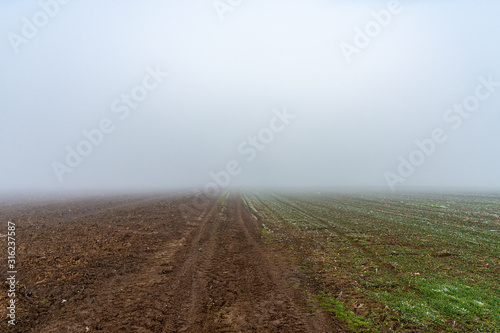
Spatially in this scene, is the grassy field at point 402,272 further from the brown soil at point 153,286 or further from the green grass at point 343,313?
the brown soil at point 153,286

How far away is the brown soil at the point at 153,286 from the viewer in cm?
756

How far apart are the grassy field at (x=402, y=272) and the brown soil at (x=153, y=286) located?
1501mm

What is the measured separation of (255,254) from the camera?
15477 millimetres

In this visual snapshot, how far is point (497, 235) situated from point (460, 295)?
663 inches

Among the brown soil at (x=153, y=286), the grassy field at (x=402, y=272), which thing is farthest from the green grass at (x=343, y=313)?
the brown soil at (x=153, y=286)

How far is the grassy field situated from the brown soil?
1501mm

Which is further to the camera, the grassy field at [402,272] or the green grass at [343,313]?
the grassy field at [402,272]

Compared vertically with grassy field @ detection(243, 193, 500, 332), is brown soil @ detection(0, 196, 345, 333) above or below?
above

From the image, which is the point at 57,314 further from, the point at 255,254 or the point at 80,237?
the point at 80,237

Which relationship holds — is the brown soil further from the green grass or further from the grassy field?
the grassy field

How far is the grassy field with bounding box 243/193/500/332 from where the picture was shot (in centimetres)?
809

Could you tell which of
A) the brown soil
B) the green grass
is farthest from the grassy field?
the brown soil

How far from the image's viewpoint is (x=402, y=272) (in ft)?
40.4

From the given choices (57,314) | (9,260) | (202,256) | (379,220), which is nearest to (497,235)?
(379,220)
